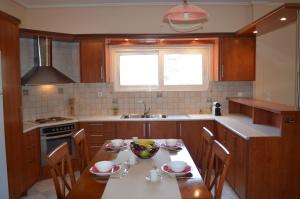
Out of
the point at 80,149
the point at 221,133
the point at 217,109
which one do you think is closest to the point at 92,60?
the point at 80,149

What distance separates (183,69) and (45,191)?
9.49 ft

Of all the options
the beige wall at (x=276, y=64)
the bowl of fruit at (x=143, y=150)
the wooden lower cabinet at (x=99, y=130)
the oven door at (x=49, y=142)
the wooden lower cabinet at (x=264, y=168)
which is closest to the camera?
the bowl of fruit at (x=143, y=150)

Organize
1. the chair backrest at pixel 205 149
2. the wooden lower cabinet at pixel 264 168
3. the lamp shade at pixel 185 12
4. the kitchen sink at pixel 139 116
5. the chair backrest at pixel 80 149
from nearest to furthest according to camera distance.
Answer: the lamp shade at pixel 185 12 < the chair backrest at pixel 205 149 < the chair backrest at pixel 80 149 < the wooden lower cabinet at pixel 264 168 < the kitchen sink at pixel 139 116

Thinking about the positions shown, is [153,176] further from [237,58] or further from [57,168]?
[237,58]

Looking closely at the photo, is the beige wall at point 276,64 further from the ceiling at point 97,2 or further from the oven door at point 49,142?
the oven door at point 49,142

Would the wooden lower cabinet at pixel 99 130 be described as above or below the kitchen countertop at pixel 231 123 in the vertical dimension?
below

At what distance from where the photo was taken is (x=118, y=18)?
473cm

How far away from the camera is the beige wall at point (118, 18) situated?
4.71 meters

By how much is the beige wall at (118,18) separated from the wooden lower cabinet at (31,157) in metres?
1.91

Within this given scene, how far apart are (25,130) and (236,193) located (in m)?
2.78

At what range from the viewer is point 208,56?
486 cm

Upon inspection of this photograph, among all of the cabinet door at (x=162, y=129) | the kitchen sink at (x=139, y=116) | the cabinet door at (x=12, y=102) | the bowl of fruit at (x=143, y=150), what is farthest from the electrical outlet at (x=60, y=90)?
the bowl of fruit at (x=143, y=150)

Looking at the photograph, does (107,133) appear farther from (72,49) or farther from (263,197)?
(263,197)

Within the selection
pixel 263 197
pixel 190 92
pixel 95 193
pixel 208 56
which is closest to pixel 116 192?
pixel 95 193
